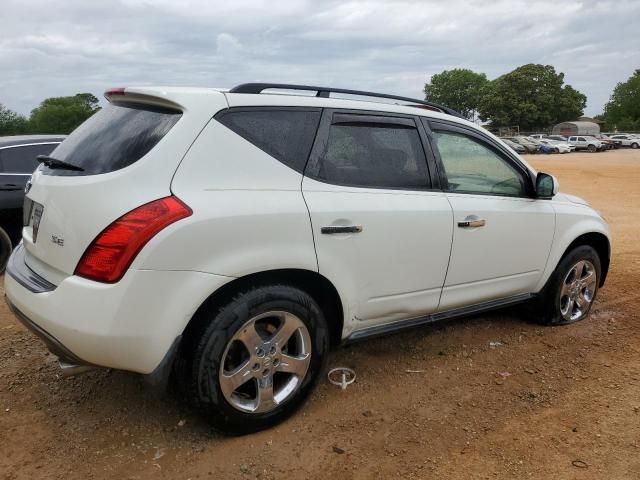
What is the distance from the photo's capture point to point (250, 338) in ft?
9.04

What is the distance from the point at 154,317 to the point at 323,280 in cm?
91

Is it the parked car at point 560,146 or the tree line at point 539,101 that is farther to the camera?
the tree line at point 539,101

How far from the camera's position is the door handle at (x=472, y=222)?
139 inches

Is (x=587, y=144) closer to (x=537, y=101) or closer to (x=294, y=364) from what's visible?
(x=537, y=101)

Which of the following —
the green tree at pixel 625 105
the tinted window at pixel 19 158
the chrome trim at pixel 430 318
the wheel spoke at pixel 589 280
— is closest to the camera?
→ the chrome trim at pixel 430 318

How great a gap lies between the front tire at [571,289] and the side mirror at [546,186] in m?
0.69

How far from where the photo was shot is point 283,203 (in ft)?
9.21

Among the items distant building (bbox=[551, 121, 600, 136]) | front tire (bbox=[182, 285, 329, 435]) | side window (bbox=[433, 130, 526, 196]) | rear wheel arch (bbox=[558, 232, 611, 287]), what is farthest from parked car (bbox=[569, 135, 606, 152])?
front tire (bbox=[182, 285, 329, 435])

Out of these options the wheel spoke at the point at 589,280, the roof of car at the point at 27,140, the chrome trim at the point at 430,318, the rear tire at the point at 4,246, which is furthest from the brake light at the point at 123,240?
the roof of car at the point at 27,140

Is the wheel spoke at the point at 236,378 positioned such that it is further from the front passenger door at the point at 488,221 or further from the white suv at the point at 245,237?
the front passenger door at the point at 488,221

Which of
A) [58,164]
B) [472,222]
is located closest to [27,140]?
[58,164]

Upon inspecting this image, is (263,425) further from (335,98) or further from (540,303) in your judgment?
(540,303)

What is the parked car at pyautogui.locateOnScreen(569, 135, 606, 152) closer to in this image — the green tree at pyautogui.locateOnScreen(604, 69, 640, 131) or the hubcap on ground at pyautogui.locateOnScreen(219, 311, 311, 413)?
the green tree at pyautogui.locateOnScreen(604, 69, 640, 131)

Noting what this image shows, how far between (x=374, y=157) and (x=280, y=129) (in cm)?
64
